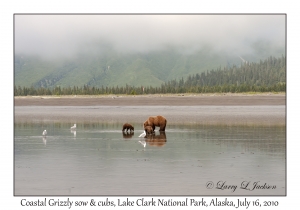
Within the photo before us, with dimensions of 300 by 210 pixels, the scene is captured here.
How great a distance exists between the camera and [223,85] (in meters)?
129

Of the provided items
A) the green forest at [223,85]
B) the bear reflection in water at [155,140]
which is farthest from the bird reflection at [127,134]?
the green forest at [223,85]

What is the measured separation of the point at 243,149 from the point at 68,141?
10.0 metres

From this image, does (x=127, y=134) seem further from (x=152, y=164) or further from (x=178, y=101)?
(x=178, y=101)

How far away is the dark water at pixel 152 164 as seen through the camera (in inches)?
583

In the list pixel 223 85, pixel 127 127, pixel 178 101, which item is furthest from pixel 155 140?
pixel 223 85

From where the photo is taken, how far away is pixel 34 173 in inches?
687

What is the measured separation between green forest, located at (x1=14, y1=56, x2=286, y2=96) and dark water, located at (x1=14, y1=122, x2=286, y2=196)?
7801 centimetres

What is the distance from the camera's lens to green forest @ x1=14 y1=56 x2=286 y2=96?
116938mm

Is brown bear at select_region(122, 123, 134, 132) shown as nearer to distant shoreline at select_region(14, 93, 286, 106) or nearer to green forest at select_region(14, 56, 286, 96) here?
distant shoreline at select_region(14, 93, 286, 106)

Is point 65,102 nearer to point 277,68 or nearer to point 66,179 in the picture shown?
point 66,179

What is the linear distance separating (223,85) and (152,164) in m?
113

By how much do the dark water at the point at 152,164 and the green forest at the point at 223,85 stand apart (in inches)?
3071

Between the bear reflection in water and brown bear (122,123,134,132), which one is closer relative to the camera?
the bear reflection in water

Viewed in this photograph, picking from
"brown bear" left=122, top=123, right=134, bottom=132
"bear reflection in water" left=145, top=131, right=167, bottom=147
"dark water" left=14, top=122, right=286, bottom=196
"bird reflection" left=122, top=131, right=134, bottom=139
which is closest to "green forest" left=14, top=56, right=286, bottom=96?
"brown bear" left=122, top=123, right=134, bottom=132
